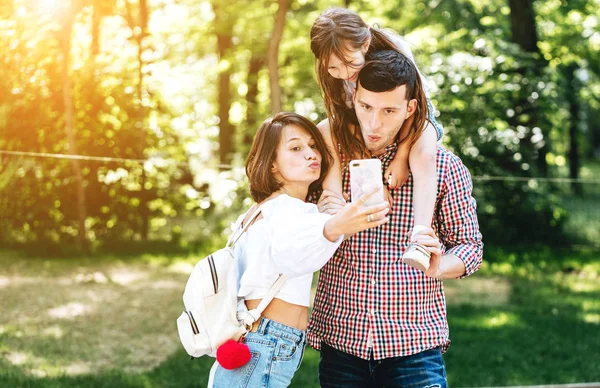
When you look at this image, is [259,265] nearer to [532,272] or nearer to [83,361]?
[83,361]

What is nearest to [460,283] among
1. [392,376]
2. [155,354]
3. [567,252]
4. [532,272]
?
[532,272]

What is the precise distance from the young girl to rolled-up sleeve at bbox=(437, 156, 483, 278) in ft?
0.30

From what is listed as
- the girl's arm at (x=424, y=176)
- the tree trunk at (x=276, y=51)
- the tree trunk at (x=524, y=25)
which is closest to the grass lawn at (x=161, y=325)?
the tree trunk at (x=276, y=51)

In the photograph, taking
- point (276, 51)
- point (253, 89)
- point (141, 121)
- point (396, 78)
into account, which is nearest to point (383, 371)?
point (396, 78)

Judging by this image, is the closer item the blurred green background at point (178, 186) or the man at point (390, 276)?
the man at point (390, 276)

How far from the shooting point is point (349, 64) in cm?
234

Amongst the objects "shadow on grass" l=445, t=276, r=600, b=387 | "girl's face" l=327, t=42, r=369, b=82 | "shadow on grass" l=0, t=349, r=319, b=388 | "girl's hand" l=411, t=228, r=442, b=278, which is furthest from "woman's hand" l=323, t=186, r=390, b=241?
"shadow on grass" l=445, t=276, r=600, b=387

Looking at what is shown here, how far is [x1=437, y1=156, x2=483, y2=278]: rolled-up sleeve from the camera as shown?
7.55ft

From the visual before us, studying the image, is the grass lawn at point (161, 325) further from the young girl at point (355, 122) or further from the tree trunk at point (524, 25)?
the tree trunk at point (524, 25)

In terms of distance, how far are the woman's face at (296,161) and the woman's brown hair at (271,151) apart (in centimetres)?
1

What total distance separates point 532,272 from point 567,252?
5.39ft

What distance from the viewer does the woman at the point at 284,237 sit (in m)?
2.06

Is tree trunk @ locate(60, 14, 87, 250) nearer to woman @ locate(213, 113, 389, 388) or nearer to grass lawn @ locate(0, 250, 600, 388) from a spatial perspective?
grass lawn @ locate(0, 250, 600, 388)

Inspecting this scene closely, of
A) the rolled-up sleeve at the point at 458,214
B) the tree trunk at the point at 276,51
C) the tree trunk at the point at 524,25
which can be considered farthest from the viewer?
the tree trunk at the point at 524,25
